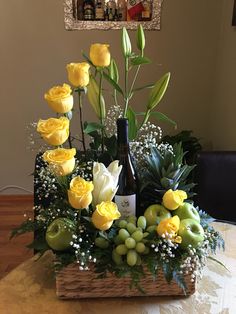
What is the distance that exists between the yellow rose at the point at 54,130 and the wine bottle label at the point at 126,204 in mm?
224

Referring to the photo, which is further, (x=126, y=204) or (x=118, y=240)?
(x=126, y=204)

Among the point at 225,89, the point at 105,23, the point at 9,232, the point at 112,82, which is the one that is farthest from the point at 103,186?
the point at 105,23

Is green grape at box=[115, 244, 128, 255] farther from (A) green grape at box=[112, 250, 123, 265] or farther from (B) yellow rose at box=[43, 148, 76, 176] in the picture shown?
(B) yellow rose at box=[43, 148, 76, 176]

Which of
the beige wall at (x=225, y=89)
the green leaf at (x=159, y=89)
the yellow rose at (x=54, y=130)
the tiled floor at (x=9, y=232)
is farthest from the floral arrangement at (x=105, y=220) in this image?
the beige wall at (x=225, y=89)

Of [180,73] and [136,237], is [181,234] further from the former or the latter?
[180,73]

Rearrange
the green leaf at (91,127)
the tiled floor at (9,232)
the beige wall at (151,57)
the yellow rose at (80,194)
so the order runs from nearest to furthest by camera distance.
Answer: the yellow rose at (80,194) < the green leaf at (91,127) < the tiled floor at (9,232) < the beige wall at (151,57)

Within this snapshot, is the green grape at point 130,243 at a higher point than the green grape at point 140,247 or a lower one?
higher

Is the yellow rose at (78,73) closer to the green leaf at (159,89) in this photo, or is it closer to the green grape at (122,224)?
the green leaf at (159,89)

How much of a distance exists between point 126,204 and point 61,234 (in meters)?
0.19

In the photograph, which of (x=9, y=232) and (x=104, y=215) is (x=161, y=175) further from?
(x=9, y=232)

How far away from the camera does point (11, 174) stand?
2879mm

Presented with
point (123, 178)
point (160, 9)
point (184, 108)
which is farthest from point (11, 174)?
point (123, 178)

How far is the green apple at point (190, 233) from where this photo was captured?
2.55ft

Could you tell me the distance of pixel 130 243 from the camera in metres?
0.75
